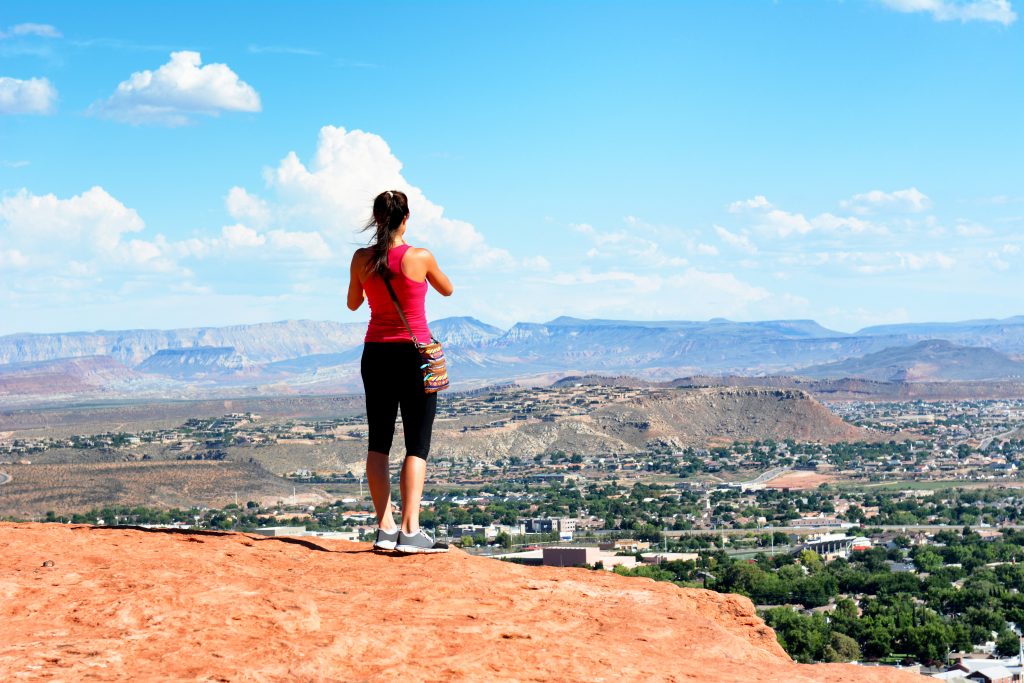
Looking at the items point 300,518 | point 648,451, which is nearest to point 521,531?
point 300,518

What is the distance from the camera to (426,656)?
885cm

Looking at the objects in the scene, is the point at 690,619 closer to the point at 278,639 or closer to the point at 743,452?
the point at 278,639

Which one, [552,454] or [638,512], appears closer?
[638,512]

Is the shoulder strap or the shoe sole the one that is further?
the shoe sole

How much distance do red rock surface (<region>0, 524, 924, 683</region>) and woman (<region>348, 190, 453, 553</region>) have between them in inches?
41.7

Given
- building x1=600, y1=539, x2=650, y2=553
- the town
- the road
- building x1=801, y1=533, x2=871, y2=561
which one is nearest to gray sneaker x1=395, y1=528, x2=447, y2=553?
the town

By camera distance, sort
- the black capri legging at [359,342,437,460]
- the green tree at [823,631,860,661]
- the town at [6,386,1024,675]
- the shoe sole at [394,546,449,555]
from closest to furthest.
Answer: the black capri legging at [359,342,437,460] → the shoe sole at [394,546,449,555] → the green tree at [823,631,860,661] → the town at [6,386,1024,675]

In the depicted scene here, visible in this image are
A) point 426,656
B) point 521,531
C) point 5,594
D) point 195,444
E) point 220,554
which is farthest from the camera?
point 195,444

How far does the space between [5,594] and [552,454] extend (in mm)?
163753

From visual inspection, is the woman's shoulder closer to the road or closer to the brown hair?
the brown hair

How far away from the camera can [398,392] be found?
38.1 feet

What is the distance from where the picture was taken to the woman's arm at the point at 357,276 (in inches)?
454

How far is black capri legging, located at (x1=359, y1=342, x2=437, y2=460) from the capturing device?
37.8ft

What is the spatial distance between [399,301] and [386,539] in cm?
221
